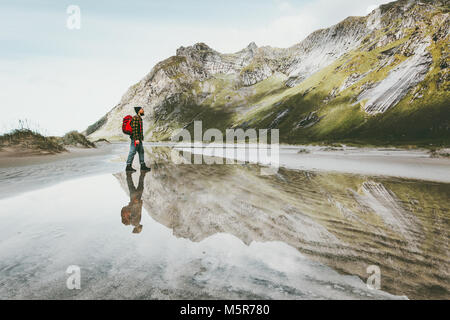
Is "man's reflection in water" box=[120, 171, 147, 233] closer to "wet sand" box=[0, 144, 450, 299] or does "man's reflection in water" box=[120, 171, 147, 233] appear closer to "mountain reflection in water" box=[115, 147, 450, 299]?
"wet sand" box=[0, 144, 450, 299]

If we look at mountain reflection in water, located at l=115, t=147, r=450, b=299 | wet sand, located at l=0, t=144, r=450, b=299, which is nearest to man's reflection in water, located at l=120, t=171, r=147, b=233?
wet sand, located at l=0, t=144, r=450, b=299

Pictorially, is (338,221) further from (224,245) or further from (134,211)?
(134,211)

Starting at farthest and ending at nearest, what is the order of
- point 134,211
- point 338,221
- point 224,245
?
point 134,211 → point 338,221 → point 224,245

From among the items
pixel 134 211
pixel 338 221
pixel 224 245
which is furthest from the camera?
pixel 134 211

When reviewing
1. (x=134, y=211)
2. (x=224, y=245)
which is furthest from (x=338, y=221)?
(x=134, y=211)

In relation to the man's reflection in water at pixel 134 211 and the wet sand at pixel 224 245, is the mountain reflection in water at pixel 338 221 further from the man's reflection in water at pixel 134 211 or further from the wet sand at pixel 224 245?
the man's reflection in water at pixel 134 211

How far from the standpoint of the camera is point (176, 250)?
4270mm

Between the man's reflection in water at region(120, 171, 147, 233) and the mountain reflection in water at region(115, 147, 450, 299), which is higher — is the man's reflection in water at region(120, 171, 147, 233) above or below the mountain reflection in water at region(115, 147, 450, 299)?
above

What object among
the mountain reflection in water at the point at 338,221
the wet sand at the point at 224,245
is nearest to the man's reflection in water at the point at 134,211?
the wet sand at the point at 224,245

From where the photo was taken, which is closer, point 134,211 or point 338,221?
point 338,221

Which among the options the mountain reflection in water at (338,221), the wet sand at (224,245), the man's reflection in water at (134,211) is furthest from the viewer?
the man's reflection in water at (134,211)

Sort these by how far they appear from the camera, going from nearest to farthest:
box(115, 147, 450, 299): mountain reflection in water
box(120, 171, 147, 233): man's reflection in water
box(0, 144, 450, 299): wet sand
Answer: box(0, 144, 450, 299): wet sand → box(115, 147, 450, 299): mountain reflection in water → box(120, 171, 147, 233): man's reflection in water

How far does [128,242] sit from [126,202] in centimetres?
315
